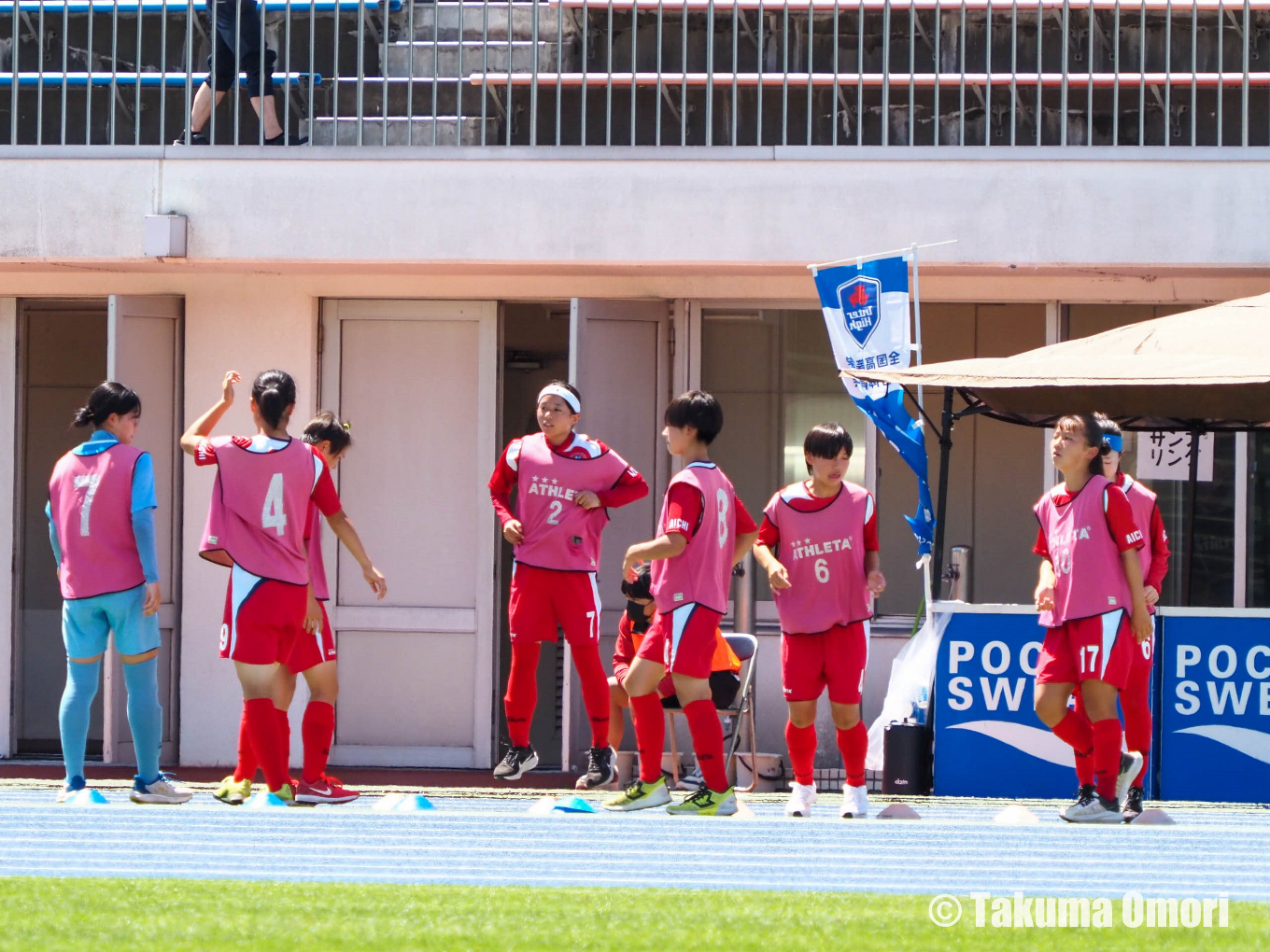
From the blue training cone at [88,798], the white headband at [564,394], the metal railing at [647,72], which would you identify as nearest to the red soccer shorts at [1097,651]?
the white headband at [564,394]

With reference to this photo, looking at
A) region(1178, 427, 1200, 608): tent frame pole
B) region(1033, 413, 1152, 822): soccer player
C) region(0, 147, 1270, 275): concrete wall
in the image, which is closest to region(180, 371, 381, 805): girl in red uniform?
region(1033, 413, 1152, 822): soccer player

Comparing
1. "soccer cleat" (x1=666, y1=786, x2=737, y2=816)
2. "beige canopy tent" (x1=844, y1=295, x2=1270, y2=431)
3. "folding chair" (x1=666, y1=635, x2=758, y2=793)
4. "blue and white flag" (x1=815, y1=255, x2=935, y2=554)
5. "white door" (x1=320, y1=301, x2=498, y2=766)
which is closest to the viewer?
"soccer cleat" (x1=666, y1=786, x2=737, y2=816)

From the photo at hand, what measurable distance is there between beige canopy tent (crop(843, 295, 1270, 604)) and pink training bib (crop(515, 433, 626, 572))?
1.30 m

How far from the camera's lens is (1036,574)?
11.0m

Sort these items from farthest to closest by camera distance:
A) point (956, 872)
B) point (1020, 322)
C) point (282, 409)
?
point (1020, 322) → point (282, 409) → point (956, 872)

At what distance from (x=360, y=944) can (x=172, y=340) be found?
7149 mm

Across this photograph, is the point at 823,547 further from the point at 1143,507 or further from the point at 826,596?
the point at 1143,507

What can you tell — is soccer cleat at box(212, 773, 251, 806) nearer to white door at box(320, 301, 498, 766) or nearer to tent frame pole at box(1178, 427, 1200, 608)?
white door at box(320, 301, 498, 766)

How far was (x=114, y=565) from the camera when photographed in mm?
6938

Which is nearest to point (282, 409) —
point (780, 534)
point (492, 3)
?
Answer: point (780, 534)

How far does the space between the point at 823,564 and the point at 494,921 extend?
2.56 meters

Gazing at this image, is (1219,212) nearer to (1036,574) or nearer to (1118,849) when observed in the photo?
(1036,574)

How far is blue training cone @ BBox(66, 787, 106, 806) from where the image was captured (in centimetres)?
680

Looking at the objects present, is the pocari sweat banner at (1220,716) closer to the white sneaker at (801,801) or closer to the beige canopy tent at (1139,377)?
the beige canopy tent at (1139,377)
